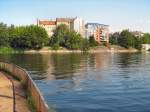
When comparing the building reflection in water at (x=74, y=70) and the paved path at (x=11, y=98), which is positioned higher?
the paved path at (x=11, y=98)

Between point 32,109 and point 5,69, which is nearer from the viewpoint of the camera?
point 32,109

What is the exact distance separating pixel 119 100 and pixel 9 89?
10434 millimetres

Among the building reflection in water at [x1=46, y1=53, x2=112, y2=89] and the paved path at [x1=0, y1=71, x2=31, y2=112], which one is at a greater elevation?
the paved path at [x1=0, y1=71, x2=31, y2=112]

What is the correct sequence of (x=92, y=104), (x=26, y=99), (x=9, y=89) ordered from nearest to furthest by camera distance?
(x=26, y=99) < (x=92, y=104) < (x=9, y=89)

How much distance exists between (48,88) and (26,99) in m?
13.0

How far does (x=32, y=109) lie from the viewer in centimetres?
2436

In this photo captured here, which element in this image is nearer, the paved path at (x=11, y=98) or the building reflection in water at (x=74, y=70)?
the paved path at (x=11, y=98)

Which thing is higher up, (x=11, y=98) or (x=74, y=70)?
(x=11, y=98)

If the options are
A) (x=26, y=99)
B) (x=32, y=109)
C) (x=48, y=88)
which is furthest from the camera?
(x=48, y=88)

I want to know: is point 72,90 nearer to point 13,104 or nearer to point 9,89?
point 9,89

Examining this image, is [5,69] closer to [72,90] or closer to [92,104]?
[72,90]

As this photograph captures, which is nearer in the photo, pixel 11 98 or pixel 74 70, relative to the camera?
pixel 11 98

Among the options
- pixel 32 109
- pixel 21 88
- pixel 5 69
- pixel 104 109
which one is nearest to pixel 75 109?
pixel 104 109

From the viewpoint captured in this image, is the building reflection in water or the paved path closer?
the paved path
